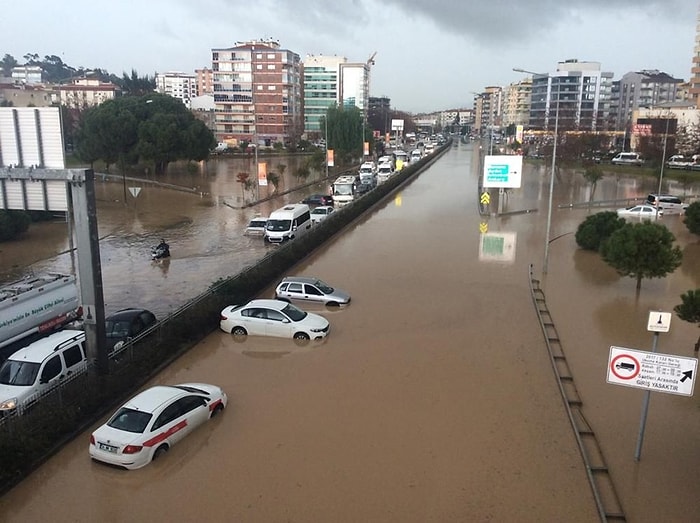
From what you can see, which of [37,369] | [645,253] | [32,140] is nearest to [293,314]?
[37,369]

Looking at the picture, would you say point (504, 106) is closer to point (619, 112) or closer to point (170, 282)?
point (619, 112)

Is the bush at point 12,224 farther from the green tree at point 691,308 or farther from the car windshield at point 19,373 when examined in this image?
the green tree at point 691,308

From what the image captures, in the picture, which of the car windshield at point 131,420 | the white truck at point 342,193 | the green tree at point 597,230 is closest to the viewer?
the car windshield at point 131,420

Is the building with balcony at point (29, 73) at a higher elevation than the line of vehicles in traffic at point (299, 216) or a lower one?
higher

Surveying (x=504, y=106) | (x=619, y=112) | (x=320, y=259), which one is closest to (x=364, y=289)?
(x=320, y=259)

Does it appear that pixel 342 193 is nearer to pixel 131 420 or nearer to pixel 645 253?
pixel 645 253

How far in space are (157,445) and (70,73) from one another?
217 meters

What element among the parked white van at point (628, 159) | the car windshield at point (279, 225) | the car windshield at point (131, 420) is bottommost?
the car windshield at point (131, 420)

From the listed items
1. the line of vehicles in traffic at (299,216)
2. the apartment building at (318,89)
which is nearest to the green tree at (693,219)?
the line of vehicles in traffic at (299,216)

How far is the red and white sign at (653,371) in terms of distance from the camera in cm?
801

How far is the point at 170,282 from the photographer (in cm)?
1953

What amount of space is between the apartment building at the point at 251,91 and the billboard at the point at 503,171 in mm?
68253

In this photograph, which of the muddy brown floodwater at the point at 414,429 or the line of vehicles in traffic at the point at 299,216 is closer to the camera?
the muddy brown floodwater at the point at 414,429

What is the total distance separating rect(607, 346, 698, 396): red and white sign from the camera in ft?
26.3
